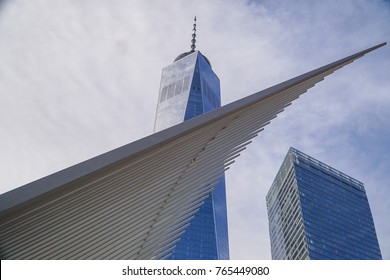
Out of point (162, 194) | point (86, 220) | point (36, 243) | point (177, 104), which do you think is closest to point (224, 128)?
point (162, 194)

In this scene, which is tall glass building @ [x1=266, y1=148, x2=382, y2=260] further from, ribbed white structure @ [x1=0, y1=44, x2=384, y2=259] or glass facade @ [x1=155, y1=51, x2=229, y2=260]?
ribbed white structure @ [x1=0, y1=44, x2=384, y2=259]

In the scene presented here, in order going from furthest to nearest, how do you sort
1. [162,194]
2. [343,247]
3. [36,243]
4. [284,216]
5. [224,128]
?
[284,216]
[343,247]
[224,128]
[162,194]
[36,243]

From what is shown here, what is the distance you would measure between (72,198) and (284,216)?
95022 mm

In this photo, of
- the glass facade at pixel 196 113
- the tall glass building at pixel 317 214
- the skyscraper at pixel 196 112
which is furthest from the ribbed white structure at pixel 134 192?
the glass facade at pixel 196 113

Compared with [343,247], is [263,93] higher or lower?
lower

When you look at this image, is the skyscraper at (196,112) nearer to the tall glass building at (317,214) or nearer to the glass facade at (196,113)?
the glass facade at (196,113)

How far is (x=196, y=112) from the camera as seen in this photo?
354ft

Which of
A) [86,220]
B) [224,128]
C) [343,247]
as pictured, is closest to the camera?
[86,220]

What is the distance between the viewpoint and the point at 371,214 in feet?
351

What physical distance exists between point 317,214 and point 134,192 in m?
88.7

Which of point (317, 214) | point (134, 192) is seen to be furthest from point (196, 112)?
point (134, 192)

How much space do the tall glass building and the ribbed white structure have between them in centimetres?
7338

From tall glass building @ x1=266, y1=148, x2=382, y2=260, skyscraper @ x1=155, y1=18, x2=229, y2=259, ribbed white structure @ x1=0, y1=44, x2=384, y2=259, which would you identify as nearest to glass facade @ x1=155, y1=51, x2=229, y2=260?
skyscraper @ x1=155, y1=18, x2=229, y2=259
